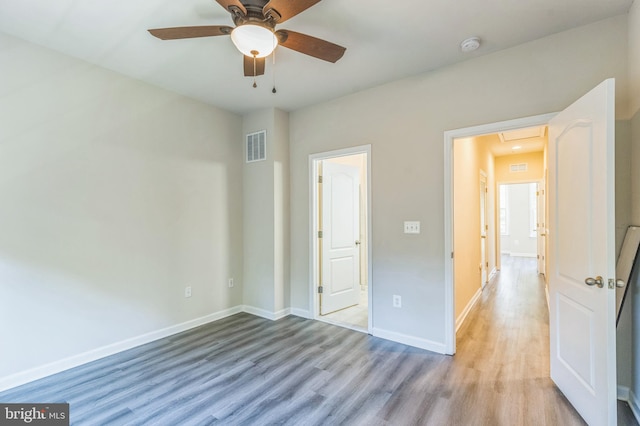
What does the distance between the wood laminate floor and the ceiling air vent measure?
2.20m

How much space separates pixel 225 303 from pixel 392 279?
2.22 meters

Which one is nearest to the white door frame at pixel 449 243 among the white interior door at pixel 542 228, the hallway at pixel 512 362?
the hallway at pixel 512 362

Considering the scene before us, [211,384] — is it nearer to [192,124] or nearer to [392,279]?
[392,279]

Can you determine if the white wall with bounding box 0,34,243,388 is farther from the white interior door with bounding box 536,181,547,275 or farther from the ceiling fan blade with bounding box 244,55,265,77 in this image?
the white interior door with bounding box 536,181,547,275

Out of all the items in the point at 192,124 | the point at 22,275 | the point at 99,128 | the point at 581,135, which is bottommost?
the point at 22,275

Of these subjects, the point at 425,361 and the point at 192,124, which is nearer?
the point at 425,361

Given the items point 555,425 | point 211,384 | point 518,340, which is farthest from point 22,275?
point 518,340

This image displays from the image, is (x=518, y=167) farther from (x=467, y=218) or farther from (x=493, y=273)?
(x=467, y=218)

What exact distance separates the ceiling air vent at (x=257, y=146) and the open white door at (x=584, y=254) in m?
3.04

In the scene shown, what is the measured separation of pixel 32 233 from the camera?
2.42 m

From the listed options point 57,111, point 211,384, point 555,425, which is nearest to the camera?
point 555,425

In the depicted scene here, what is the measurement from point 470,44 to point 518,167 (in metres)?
5.46

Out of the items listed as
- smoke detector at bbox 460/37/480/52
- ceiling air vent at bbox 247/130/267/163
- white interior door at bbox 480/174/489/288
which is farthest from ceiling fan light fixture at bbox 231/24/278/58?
white interior door at bbox 480/174/489/288

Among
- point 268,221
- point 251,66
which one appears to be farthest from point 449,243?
point 251,66
